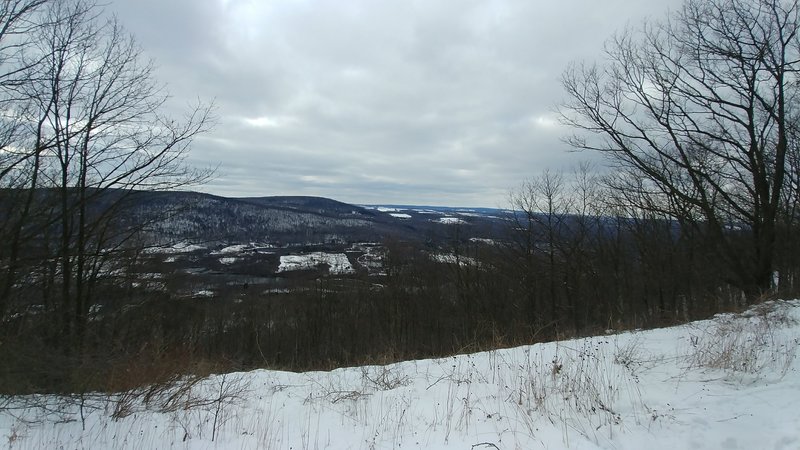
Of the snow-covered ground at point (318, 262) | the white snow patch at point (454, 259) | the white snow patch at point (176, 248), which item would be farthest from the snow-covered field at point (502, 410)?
the snow-covered ground at point (318, 262)

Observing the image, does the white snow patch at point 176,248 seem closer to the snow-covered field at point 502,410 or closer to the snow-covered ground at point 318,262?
the snow-covered field at point 502,410

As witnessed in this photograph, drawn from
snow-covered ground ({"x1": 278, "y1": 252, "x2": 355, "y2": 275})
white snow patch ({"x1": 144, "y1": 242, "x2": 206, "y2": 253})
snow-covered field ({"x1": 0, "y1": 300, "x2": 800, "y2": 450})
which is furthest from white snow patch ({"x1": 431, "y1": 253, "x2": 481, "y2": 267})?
snow-covered field ({"x1": 0, "y1": 300, "x2": 800, "y2": 450})

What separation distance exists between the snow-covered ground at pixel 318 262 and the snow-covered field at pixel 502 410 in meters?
54.2

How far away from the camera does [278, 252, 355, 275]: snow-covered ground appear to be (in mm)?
64188

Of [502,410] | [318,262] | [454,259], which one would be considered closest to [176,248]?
[502,410]

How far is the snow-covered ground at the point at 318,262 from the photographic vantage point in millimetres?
64188

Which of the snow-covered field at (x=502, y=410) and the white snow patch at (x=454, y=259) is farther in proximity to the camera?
the white snow patch at (x=454, y=259)

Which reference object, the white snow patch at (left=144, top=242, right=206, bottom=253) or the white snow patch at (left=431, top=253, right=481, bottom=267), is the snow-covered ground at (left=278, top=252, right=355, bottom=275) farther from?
the white snow patch at (left=144, top=242, right=206, bottom=253)

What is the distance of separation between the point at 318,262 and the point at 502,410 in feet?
230

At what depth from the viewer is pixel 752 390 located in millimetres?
4430

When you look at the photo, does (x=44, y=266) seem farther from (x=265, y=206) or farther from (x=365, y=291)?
(x=265, y=206)

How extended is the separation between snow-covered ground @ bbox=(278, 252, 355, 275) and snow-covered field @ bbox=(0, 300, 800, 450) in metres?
54.2

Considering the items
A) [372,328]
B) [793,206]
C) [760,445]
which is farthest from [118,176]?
[372,328]

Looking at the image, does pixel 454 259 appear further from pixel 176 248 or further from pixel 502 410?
pixel 502 410
